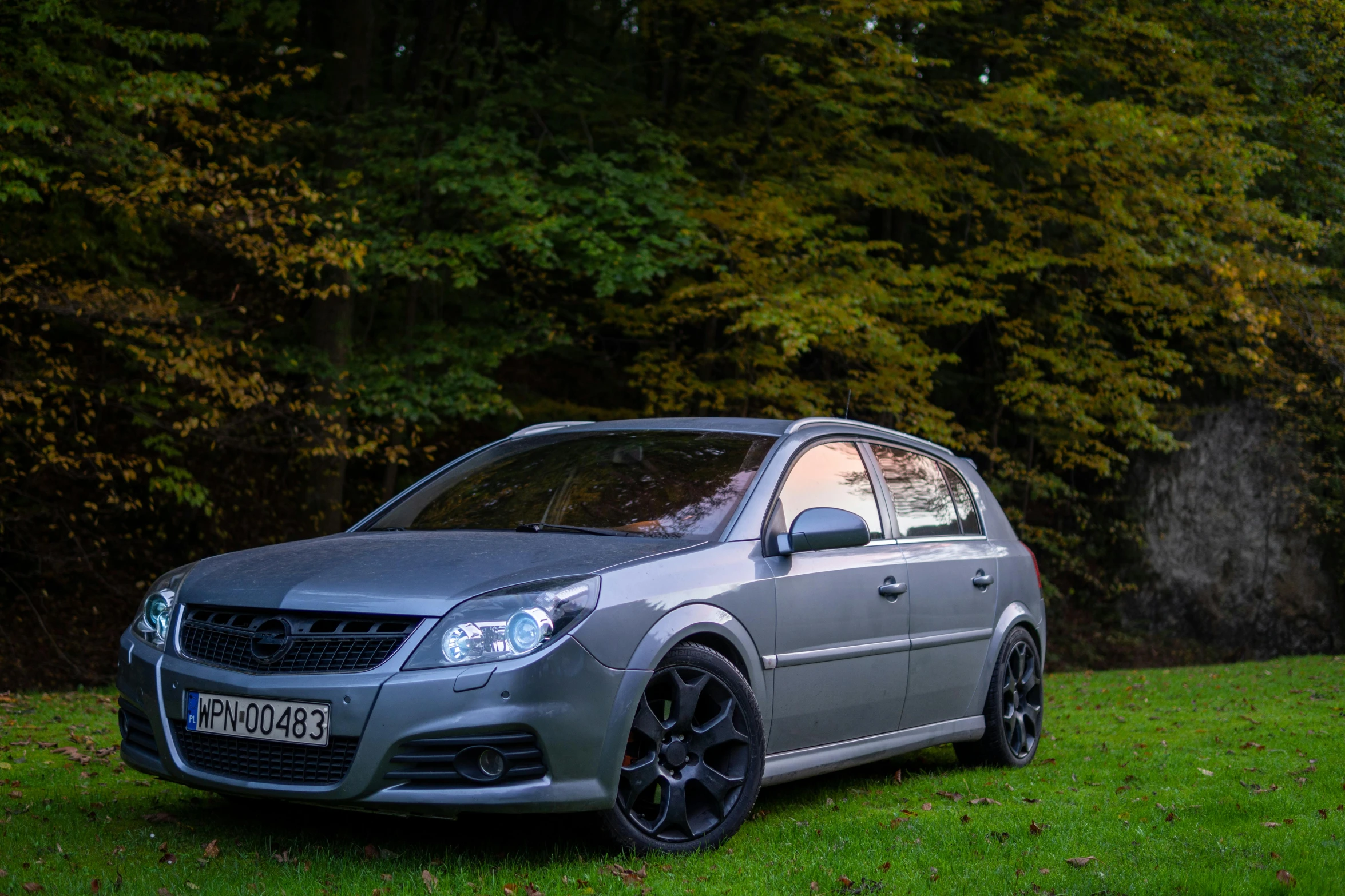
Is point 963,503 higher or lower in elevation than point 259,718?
higher

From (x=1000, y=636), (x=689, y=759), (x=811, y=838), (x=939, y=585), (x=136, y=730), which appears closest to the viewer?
(x=689, y=759)

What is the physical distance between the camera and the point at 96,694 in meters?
11.4

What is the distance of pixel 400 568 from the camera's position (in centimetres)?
473

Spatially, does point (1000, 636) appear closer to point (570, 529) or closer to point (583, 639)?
point (570, 529)

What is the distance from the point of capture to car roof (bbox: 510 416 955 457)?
19.8 ft

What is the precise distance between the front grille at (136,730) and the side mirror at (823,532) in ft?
7.96

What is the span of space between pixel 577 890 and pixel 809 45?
12.9m

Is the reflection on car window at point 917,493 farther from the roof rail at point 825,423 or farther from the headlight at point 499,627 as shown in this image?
the headlight at point 499,627

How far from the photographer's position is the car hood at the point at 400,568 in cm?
448

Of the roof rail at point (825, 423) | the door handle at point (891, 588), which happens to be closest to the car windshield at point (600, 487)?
the roof rail at point (825, 423)

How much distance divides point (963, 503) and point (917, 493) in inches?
23.3

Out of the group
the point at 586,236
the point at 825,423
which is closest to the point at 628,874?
the point at 825,423

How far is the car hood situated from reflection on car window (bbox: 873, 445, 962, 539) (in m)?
1.76

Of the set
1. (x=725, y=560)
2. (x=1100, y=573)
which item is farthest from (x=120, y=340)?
(x=1100, y=573)
